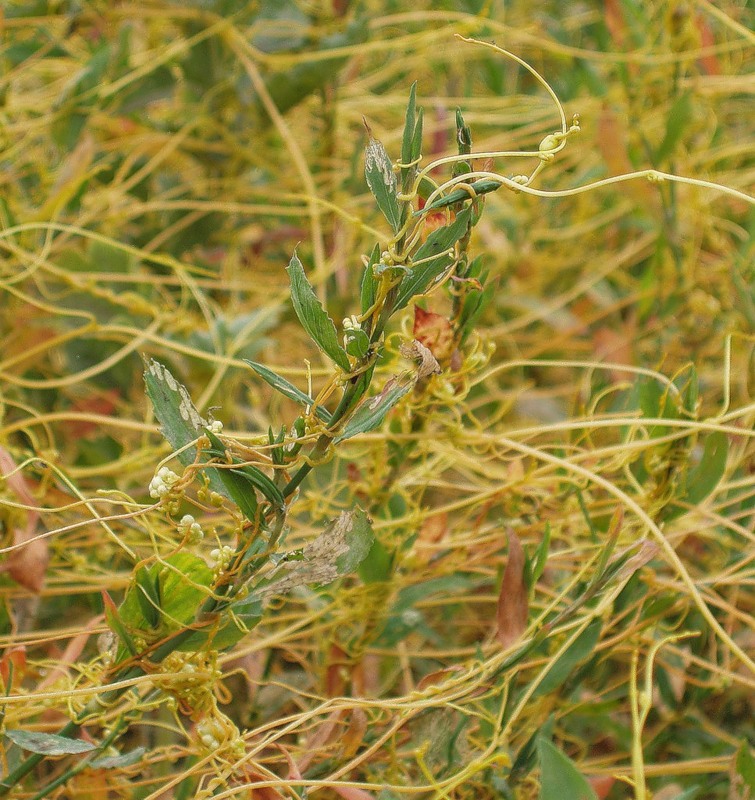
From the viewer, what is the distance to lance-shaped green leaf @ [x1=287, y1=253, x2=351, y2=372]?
17.8 inches

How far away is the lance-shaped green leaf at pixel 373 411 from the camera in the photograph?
45 cm

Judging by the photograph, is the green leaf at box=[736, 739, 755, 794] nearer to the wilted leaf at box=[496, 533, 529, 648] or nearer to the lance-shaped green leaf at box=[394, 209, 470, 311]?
the wilted leaf at box=[496, 533, 529, 648]

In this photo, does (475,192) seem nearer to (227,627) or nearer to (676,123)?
(227,627)

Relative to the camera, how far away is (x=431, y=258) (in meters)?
0.45

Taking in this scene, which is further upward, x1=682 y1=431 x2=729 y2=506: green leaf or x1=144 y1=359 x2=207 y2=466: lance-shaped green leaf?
x1=144 y1=359 x2=207 y2=466: lance-shaped green leaf

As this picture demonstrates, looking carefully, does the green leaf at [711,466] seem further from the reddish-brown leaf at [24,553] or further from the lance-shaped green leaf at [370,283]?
the reddish-brown leaf at [24,553]

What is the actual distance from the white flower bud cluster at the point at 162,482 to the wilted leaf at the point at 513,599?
248mm

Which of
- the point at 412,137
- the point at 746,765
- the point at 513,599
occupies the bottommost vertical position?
the point at 746,765

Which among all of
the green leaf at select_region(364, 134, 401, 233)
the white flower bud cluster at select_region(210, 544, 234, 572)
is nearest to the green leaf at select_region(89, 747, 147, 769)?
the white flower bud cluster at select_region(210, 544, 234, 572)

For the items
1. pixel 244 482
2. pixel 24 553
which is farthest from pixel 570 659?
pixel 24 553

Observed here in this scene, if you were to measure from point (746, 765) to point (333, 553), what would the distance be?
339 millimetres

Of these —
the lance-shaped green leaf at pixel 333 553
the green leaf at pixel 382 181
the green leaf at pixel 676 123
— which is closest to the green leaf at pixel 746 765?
the lance-shaped green leaf at pixel 333 553

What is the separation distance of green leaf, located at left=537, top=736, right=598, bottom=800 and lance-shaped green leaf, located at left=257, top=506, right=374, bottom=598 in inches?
6.6

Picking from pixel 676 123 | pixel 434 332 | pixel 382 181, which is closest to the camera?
pixel 382 181
